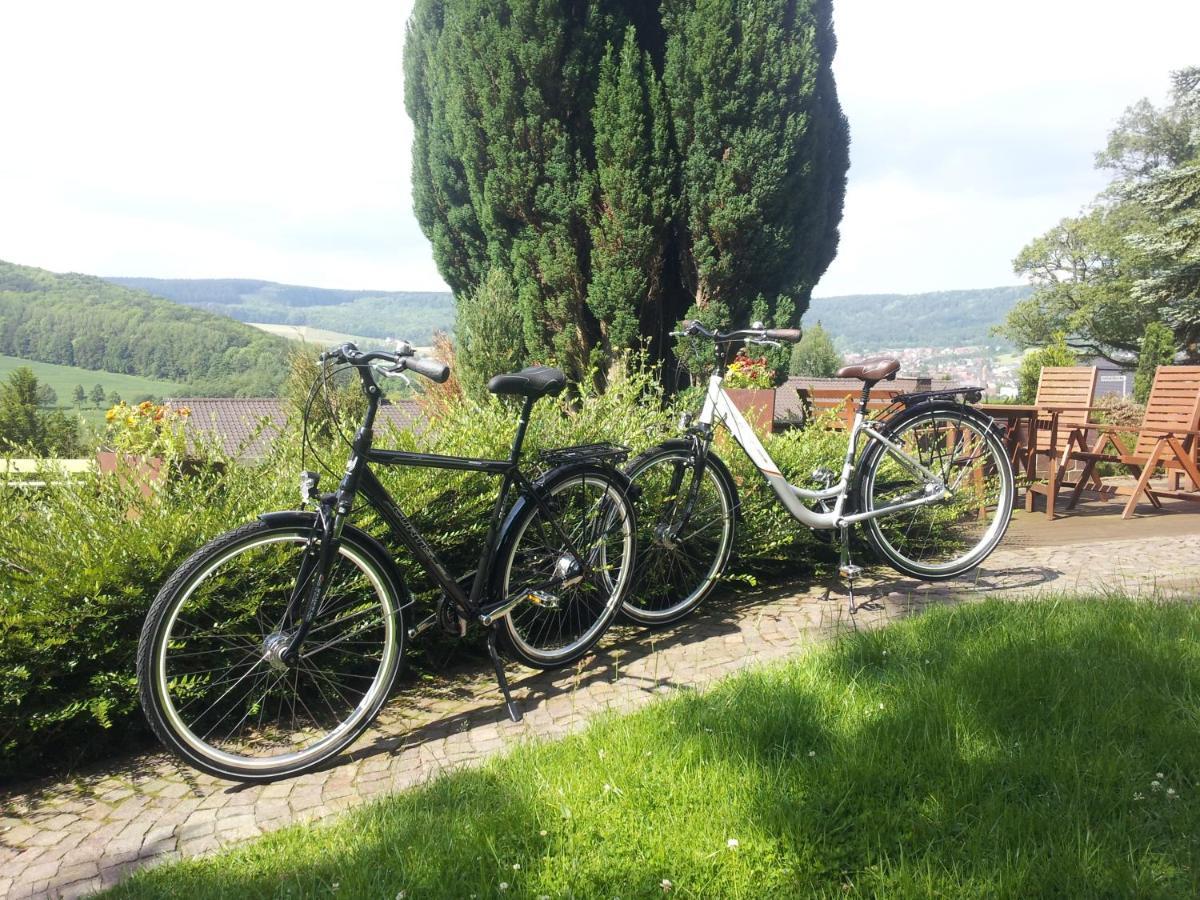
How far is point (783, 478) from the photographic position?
3.79 metres

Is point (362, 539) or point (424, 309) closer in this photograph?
point (362, 539)

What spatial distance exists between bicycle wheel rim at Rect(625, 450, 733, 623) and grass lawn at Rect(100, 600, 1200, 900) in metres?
1.05

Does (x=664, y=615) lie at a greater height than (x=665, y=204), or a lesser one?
lesser

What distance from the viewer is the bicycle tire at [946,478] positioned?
3824 millimetres

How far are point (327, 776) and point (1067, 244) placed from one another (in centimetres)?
4580

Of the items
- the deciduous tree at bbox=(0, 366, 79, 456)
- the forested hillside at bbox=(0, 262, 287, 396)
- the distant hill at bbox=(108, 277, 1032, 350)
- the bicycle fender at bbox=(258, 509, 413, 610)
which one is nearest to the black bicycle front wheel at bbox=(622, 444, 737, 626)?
the bicycle fender at bbox=(258, 509, 413, 610)

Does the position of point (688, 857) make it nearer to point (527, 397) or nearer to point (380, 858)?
point (380, 858)

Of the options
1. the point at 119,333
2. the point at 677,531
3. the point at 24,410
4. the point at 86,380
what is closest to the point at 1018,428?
the point at 677,531

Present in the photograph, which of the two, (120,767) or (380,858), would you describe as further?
A: (120,767)

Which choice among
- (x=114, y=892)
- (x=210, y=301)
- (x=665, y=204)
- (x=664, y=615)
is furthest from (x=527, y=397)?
(x=210, y=301)

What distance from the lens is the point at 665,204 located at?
9836mm

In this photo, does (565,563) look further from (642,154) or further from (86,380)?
(86,380)

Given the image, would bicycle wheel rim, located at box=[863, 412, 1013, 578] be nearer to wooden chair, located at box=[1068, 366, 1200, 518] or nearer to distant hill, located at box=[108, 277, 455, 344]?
wooden chair, located at box=[1068, 366, 1200, 518]

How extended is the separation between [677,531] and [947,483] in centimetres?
158
